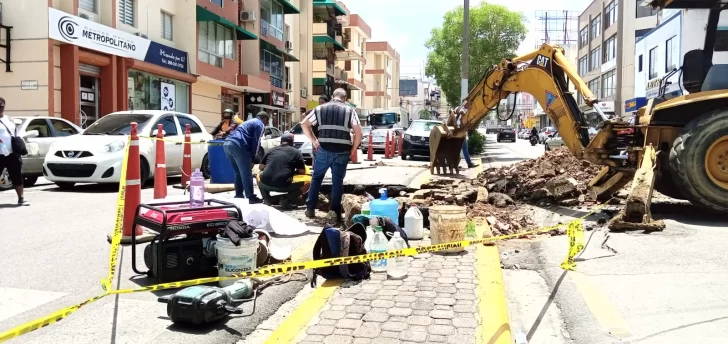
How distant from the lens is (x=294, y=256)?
5.60 meters

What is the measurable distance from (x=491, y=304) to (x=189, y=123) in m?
10.3

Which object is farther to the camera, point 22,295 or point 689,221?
point 689,221

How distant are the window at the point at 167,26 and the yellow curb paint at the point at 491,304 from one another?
74.8 ft

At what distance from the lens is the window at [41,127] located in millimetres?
12156

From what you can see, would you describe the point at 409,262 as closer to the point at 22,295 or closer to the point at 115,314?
the point at 115,314

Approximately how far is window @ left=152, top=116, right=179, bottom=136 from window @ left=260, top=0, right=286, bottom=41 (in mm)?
25048

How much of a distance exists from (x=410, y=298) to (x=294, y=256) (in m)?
1.65

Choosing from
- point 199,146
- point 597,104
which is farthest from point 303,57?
point 597,104

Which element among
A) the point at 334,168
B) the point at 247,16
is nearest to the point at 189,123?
the point at 334,168

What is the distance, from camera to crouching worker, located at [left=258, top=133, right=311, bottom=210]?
8445 millimetres

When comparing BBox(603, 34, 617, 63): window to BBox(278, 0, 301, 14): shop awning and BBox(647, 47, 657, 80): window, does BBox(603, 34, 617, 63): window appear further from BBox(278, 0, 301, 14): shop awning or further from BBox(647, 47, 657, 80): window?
BBox(278, 0, 301, 14): shop awning

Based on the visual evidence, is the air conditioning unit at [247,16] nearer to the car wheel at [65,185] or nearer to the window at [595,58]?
the car wheel at [65,185]

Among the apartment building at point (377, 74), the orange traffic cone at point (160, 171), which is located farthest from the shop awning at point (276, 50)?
the apartment building at point (377, 74)

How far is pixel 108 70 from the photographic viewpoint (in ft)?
67.6
